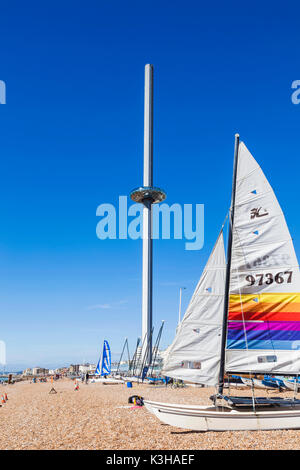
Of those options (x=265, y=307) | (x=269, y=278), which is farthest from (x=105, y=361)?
(x=269, y=278)

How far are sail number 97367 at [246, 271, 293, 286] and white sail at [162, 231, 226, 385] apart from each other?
49.0 inches

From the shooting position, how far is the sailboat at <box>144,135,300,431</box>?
15.3m

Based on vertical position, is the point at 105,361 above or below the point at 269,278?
below

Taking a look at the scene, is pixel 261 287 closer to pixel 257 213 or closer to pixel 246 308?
pixel 246 308

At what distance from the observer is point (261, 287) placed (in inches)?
627

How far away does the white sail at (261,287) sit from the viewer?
50.7 feet

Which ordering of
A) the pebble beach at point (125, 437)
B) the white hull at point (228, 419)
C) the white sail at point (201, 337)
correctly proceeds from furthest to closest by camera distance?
the white sail at point (201, 337) → the white hull at point (228, 419) → the pebble beach at point (125, 437)

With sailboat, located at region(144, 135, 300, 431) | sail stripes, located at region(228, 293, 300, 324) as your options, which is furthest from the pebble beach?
sail stripes, located at region(228, 293, 300, 324)

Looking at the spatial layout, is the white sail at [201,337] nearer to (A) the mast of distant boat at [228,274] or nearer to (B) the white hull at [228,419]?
(A) the mast of distant boat at [228,274]

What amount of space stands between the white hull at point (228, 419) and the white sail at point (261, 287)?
184cm

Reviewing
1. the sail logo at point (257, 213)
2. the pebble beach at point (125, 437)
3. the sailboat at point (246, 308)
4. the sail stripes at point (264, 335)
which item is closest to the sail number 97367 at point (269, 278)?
the sailboat at point (246, 308)

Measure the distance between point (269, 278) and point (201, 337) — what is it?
12.9ft

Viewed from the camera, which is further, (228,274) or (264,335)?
(228,274)
